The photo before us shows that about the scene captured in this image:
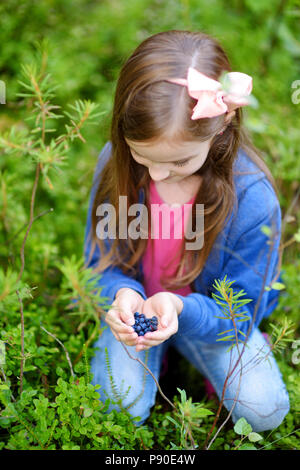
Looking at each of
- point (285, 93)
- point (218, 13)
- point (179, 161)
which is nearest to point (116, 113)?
point (179, 161)

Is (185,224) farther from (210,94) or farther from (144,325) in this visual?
(210,94)

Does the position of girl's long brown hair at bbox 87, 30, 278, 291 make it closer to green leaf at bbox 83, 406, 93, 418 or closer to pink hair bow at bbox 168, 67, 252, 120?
pink hair bow at bbox 168, 67, 252, 120

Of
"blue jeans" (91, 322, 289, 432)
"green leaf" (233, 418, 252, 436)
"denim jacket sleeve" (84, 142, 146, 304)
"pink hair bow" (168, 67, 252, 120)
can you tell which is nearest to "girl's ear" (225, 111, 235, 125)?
"pink hair bow" (168, 67, 252, 120)

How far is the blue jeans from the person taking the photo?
4.83 ft

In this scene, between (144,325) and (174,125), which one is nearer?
(174,125)

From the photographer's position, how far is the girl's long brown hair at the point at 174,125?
112cm

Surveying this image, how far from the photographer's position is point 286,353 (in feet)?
5.65

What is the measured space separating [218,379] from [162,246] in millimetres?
489

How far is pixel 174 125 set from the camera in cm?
112

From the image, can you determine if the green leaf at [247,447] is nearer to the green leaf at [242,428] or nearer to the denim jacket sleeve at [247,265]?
the green leaf at [242,428]

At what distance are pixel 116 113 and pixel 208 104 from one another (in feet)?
0.97

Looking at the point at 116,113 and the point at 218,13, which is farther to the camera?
the point at 218,13

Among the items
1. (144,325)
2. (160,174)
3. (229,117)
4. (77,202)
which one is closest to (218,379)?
(144,325)

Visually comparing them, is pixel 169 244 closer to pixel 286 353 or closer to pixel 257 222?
pixel 257 222
